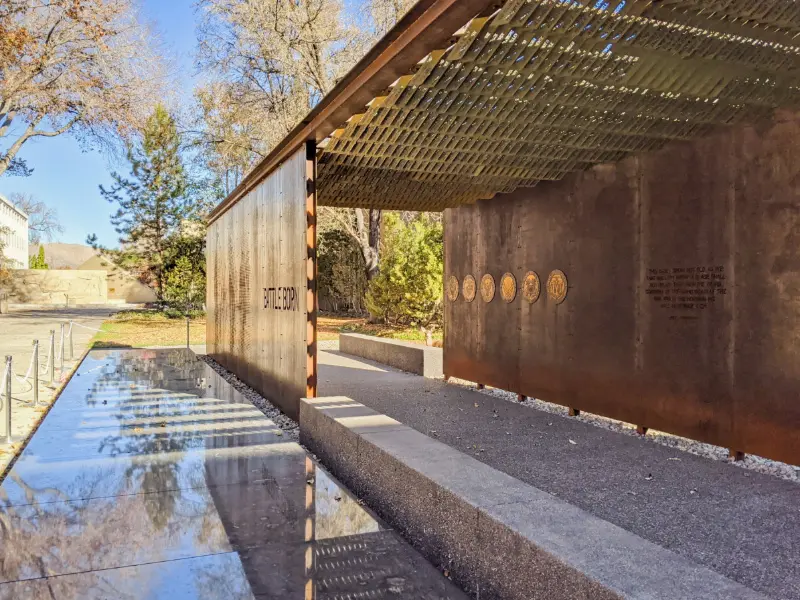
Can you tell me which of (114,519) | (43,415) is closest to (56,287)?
(43,415)

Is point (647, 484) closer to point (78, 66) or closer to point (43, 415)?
point (43, 415)

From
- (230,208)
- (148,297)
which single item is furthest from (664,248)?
(148,297)

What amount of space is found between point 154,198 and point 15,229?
45.1 metres

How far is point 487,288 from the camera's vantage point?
10.2m

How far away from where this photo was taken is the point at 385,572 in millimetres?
3621

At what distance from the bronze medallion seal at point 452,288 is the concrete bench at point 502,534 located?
6.07 metres

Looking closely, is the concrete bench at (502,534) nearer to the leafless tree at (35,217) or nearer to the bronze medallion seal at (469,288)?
the bronze medallion seal at (469,288)

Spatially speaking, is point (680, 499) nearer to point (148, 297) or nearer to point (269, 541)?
point (269, 541)

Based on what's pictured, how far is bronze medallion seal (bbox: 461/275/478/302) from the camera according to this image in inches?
418

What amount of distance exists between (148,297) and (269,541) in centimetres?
5192

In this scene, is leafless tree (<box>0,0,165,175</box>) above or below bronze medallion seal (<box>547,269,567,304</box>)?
above

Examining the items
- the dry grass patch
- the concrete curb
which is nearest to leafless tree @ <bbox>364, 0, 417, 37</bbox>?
the dry grass patch

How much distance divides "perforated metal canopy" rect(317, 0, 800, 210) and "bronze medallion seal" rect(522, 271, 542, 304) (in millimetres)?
1405

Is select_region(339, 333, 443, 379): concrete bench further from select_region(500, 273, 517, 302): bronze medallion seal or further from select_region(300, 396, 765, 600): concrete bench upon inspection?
select_region(300, 396, 765, 600): concrete bench
